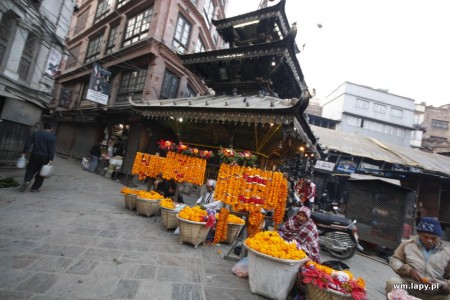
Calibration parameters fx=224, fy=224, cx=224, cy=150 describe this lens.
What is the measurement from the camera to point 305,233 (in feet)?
15.9

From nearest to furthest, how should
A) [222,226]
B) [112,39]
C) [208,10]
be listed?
[222,226], [112,39], [208,10]

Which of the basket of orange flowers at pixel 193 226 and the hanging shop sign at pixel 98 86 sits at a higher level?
the hanging shop sign at pixel 98 86

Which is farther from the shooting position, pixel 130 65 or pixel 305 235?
pixel 130 65

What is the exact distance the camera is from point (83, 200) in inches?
306

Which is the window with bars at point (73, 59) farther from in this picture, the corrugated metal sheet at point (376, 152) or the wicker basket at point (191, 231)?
the corrugated metal sheet at point (376, 152)

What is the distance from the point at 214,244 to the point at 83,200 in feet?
16.5

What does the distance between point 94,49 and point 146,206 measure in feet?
67.4

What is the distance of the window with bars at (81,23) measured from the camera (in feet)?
79.9

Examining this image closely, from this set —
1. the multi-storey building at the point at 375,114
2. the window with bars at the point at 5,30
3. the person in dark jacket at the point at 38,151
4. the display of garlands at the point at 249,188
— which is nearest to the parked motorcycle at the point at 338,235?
the display of garlands at the point at 249,188

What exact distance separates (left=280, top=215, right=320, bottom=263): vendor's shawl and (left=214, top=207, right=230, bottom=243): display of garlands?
1587 mm

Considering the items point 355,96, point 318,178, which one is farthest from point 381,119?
point 318,178

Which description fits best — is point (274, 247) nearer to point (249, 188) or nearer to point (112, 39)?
point (249, 188)

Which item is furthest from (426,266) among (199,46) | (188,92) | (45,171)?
(199,46)

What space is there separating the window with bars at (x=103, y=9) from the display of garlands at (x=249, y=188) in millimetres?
22466
